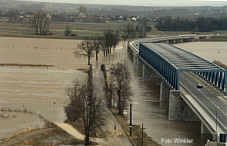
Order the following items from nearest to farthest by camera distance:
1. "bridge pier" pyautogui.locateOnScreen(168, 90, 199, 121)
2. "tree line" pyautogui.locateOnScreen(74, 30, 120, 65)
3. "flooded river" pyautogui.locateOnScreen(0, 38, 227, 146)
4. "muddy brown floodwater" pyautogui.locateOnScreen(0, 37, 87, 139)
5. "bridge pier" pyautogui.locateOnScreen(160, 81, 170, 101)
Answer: "flooded river" pyautogui.locateOnScreen(0, 38, 227, 146) → "muddy brown floodwater" pyautogui.locateOnScreen(0, 37, 87, 139) → "bridge pier" pyautogui.locateOnScreen(168, 90, 199, 121) → "bridge pier" pyautogui.locateOnScreen(160, 81, 170, 101) → "tree line" pyautogui.locateOnScreen(74, 30, 120, 65)

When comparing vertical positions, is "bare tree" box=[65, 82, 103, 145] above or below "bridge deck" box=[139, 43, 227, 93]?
below

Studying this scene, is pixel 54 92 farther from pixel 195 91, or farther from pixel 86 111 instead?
pixel 195 91

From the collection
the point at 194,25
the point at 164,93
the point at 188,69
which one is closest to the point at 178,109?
the point at 188,69

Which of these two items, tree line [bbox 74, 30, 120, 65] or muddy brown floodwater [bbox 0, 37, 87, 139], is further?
tree line [bbox 74, 30, 120, 65]

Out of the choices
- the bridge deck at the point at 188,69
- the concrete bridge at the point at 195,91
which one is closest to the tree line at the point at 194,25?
the concrete bridge at the point at 195,91

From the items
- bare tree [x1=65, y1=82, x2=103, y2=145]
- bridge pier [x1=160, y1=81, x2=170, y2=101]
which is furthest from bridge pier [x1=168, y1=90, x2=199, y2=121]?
bridge pier [x1=160, y1=81, x2=170, y2=101]

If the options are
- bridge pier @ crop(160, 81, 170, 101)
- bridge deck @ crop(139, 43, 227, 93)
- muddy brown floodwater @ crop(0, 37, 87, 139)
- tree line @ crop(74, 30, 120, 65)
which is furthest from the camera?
tree line @ crop(74, 30, 120, 65)

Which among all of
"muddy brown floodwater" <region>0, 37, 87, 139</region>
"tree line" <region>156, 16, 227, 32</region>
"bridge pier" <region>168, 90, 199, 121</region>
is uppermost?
"bridge pier" <region>168, 90, 199, 121</region>

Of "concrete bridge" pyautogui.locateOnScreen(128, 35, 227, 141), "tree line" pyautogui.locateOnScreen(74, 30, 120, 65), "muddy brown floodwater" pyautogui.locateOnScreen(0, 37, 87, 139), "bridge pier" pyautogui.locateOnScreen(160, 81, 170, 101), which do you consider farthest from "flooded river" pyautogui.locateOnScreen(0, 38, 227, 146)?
"tree line" pyautogui.locateOnScreen(74, 30, 120, 65)

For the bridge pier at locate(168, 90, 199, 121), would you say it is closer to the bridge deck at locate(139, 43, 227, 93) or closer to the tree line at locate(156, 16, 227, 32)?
the bridge deck at locate(139, 43, 227, 93)
